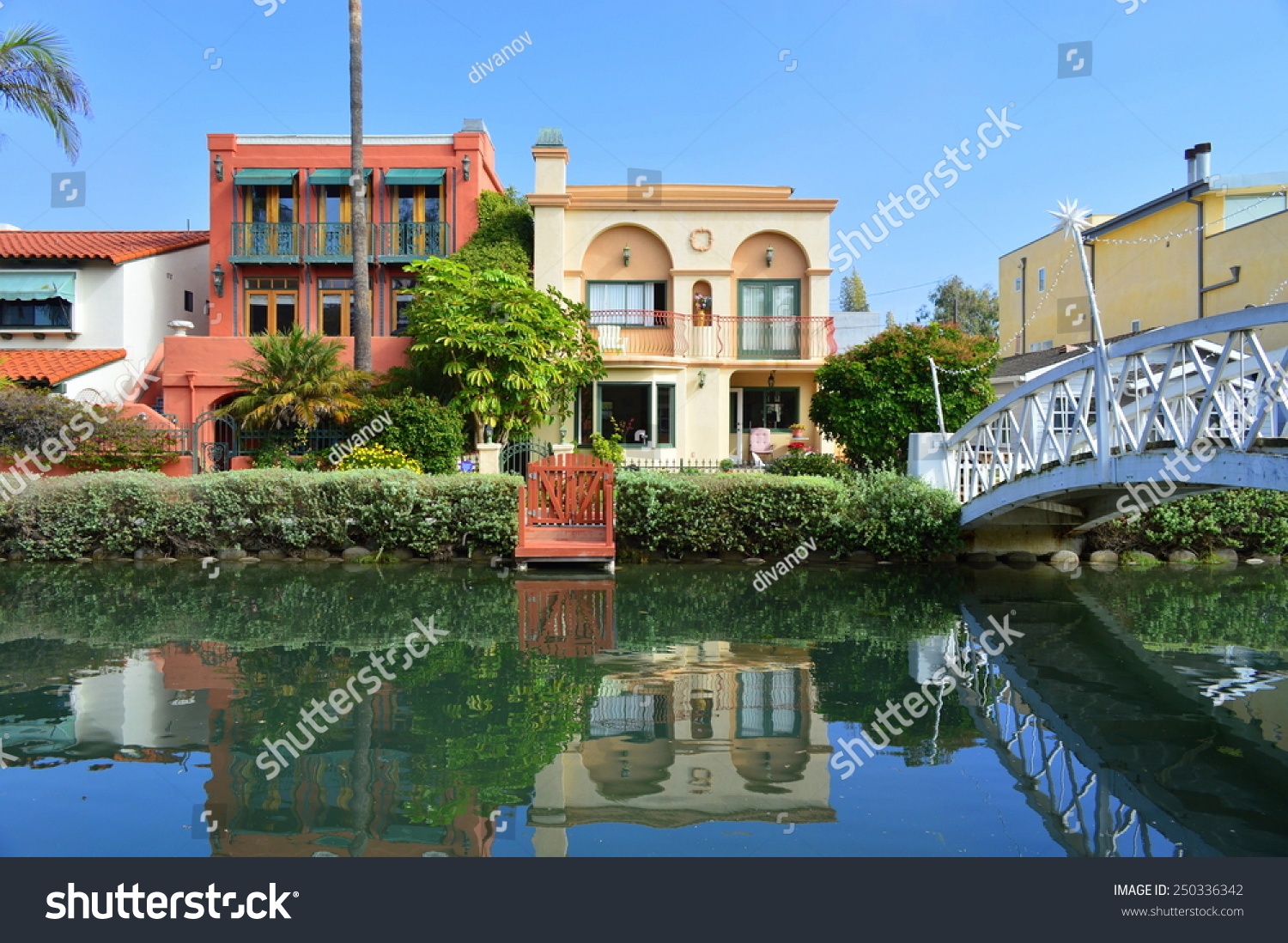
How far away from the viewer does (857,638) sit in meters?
10.7

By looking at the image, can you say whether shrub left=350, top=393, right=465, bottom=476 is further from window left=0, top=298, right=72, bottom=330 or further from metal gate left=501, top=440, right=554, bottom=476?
window left=0, top=298, right=72, bottom=330

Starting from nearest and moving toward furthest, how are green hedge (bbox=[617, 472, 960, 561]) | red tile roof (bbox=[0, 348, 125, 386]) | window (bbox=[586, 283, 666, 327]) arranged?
green hedge (bbox=[617, 472, 960, 561]) < red tile roof (bbox=[0, 348, 125, 386]) < window (bbox=[586, 283, 666, 327])

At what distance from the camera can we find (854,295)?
212 feet

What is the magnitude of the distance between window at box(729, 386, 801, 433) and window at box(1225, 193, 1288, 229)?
14.0 metres

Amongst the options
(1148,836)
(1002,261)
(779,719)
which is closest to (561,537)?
(779,719)

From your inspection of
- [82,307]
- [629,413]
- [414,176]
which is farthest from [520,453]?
[82,307]

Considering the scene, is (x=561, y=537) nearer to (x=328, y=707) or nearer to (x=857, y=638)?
(x=857, y=638)

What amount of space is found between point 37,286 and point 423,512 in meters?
14.8

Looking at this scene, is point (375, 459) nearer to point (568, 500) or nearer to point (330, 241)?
point (568, 500)

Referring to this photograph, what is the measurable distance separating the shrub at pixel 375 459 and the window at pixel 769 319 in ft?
31.9

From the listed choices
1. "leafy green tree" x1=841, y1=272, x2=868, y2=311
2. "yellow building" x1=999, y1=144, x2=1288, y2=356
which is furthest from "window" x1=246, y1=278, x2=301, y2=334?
"leafy green tree" x1=841, y1=272, x2=868, y2=311

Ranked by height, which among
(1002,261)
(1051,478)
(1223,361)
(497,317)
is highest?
(1002,261)

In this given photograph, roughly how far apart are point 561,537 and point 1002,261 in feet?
103

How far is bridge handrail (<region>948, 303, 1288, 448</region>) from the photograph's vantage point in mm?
7840
